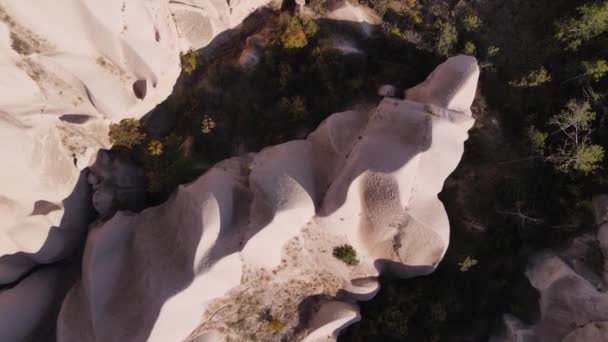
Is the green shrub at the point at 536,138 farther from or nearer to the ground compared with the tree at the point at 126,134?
nearer to the ground

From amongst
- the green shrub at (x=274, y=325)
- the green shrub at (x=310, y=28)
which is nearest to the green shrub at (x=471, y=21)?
the green shrub at (x=310, y=28)

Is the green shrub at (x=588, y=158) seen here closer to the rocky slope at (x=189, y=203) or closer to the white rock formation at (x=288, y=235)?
the white rock formation at (x=288, y=235)

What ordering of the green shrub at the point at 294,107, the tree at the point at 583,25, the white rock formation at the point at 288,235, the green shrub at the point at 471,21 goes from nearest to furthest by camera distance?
the white rock formation at the point at 288,235, the tree at the point at 583,25, the green shrub at the point at 294,107, the green shrub at the point at 471,21

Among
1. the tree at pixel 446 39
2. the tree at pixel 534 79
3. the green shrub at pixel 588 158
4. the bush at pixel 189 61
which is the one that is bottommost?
the green shrub at pixel 588 158

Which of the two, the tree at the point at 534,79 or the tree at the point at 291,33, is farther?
the tree at the point at 291,33

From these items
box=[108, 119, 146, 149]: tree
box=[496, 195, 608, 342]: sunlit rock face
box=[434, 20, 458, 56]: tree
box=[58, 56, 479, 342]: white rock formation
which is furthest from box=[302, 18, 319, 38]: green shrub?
box=[496, 195, 608, 342]: sunlit rock face

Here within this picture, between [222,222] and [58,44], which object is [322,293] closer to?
[222,222]

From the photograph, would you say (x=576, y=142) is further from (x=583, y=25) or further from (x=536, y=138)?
(x=583, y=25)
